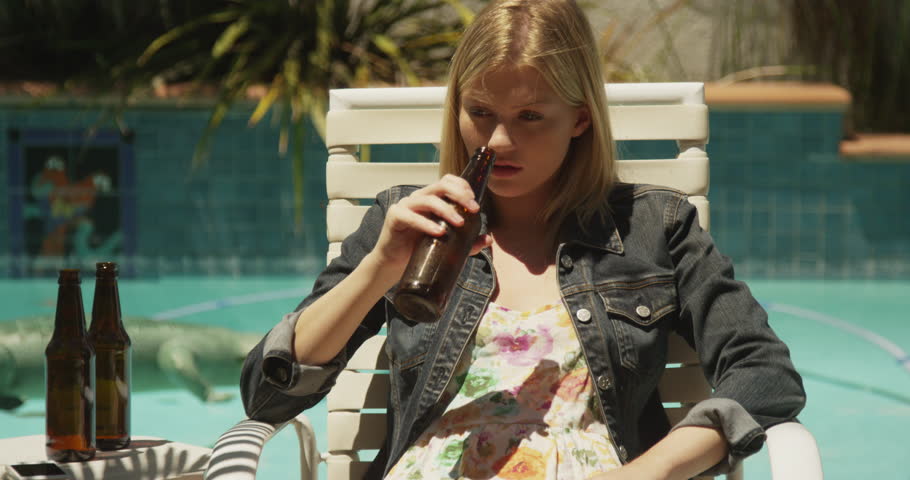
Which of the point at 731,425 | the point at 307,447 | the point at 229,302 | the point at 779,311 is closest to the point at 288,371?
the point at 307,447

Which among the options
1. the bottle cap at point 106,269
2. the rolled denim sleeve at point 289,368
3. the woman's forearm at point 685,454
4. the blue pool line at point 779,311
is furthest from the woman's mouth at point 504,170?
the blue pool line at point 779,311

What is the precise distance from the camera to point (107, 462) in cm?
182

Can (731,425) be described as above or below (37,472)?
above

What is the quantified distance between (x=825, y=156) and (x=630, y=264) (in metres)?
5.66

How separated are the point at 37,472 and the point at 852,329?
17.0ft

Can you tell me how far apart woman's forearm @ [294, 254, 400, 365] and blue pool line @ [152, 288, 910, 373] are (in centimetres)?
448

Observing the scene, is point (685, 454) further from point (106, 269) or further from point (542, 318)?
point (106, 269)

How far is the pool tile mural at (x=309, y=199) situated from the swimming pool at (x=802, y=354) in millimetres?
189

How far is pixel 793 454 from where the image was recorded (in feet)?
4.80

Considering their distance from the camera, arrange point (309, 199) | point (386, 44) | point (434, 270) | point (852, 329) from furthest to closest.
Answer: point (309, 199) → point (386, 44) → point (852, 329) → point (434, 270)

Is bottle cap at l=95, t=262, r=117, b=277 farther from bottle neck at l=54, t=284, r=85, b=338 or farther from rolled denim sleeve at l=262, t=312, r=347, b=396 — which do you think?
rolled denim sleeve at l=262, t=312, r=347, b=396

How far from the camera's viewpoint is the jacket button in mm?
1799

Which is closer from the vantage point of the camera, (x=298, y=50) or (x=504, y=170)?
(x=504, y=170)

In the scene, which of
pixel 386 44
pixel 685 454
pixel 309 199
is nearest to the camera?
pixel 685 454
